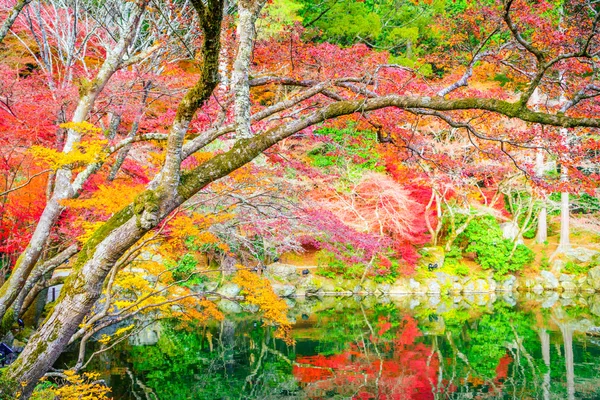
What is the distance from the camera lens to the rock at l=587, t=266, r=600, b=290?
15.7 m

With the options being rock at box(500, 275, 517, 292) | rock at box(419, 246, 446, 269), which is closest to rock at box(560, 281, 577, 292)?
rock at box(500, 275, 517, 292)

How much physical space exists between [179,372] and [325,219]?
3756 mm

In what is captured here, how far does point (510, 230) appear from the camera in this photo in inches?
692

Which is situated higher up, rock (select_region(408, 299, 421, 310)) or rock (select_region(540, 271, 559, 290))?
rock (select_region(540, 271, 559, 290))

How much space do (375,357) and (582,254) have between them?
11270 mm

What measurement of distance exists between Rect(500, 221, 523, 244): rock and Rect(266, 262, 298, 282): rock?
8.11 m

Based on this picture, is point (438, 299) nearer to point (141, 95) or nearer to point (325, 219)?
point (325, 219)

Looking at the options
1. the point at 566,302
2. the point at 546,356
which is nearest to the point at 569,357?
the point at 546,356

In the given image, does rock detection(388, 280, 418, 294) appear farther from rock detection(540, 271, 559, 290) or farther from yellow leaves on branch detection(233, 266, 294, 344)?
yellow leaves on branch detection(233, 266, 294, 344)

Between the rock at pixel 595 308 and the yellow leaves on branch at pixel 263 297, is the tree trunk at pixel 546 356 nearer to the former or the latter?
the rock at pixel 595 308

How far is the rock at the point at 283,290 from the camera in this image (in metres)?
14.8

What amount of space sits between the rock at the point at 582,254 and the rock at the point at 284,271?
985 centimetres

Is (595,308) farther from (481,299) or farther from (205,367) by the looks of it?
(205,367)

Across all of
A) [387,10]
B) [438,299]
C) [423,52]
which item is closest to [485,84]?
[423,52]
